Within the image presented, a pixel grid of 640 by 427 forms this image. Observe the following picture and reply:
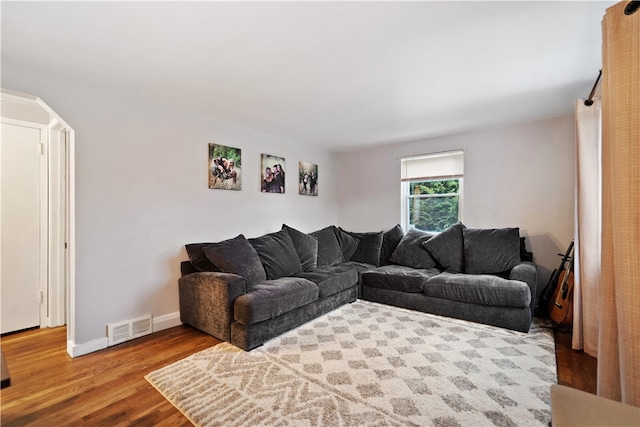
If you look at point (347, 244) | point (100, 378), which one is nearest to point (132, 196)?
point (100, 378)

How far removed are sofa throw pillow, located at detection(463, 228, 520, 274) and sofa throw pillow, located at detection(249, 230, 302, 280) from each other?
2.18 meters

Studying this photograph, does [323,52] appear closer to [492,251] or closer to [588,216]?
[588,216]

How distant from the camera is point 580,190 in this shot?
93.4 inches

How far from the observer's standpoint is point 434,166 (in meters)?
4.51

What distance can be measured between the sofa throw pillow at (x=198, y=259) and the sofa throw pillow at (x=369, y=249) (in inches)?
89.8

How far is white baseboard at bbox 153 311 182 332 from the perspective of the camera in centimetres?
294

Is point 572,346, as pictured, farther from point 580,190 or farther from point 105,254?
point 105,254

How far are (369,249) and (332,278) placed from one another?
4.18ft

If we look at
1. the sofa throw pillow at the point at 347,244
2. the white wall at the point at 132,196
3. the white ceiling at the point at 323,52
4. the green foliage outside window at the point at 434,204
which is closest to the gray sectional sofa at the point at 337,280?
the sofa throw pillow at the point at 347,244

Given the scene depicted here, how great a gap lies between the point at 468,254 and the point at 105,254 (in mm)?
3999

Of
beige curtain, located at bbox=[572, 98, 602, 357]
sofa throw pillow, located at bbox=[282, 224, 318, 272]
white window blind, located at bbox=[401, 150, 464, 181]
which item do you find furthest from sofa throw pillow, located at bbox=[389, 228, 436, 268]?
beige curtain, located at bbox=[572, 98, 602, 357]

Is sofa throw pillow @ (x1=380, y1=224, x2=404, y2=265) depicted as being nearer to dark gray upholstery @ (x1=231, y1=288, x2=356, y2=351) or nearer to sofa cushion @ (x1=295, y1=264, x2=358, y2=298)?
sofa cushion @ (x1=295, y1=264, x2=358, y2=298)

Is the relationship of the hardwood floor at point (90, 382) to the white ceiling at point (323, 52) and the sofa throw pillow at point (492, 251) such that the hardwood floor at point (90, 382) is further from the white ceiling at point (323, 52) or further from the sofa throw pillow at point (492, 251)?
the sofa throw pillow at point (492, 251)

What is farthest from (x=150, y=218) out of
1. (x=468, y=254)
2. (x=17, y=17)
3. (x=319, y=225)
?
(x=468, y=254)
